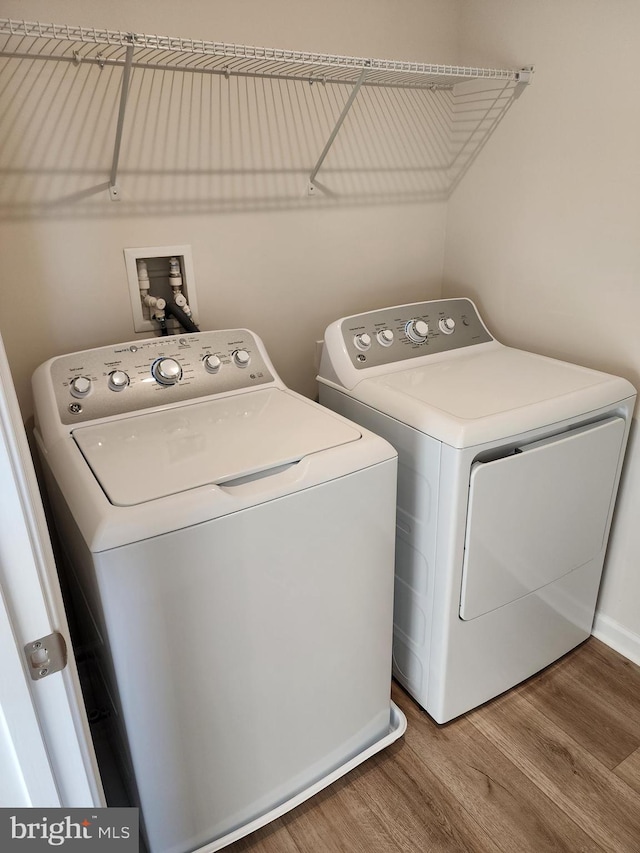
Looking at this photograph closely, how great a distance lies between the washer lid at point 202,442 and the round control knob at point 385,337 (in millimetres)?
376

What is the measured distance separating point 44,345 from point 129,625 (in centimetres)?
87

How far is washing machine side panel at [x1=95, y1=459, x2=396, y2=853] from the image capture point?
104cm

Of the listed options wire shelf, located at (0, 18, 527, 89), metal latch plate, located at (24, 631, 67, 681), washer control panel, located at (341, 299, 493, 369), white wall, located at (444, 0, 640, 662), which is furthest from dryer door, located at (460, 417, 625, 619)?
wire shelf, located at (0, 18, 527, 89)

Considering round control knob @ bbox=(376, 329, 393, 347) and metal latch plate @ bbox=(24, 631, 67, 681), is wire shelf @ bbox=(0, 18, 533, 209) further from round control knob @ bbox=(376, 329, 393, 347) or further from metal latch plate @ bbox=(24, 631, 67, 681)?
metal latch plate @ bbox=(24, 631, 67, 681)

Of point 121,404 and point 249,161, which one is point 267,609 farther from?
point 249,161

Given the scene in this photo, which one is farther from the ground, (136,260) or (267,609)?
(136,260)

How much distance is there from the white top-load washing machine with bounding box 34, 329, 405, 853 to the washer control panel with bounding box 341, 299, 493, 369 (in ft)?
1.07

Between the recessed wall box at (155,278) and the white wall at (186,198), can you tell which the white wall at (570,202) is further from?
the recessed wall box at (155,278)

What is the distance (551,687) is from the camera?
171 cm

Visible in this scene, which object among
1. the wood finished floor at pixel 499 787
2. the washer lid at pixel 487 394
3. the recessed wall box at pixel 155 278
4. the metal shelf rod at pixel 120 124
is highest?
the metal shelf rod at pixel 120 124

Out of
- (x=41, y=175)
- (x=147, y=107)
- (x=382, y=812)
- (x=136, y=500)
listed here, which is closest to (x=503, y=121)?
(x=147, y=107)

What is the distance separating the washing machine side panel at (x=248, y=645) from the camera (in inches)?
41.0

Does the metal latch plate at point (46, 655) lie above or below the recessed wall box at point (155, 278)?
below

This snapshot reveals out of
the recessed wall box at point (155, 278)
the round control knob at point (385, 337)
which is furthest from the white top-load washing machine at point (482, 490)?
the recessed wall box at point (155, 278)
